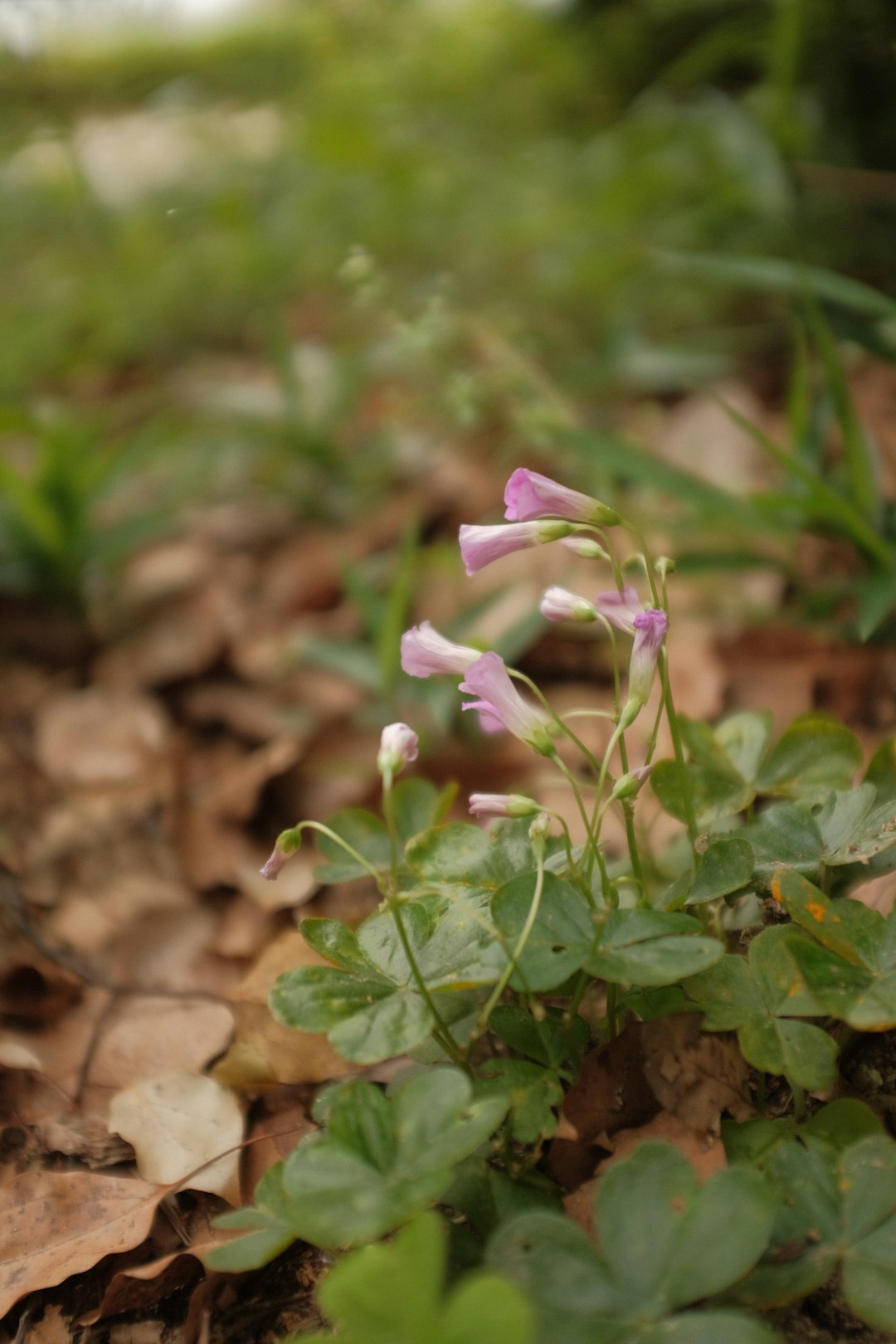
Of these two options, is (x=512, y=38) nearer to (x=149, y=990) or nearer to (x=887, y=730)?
(x=887, y=730)

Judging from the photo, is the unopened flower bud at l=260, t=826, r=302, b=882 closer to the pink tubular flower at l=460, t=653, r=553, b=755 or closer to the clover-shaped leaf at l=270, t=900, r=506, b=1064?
the clover-shaped leaf at l=270, t=900, r=506, b=1064

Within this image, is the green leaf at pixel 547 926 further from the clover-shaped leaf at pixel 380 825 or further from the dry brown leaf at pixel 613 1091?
the clover-shaped leaf at pixel 380 825

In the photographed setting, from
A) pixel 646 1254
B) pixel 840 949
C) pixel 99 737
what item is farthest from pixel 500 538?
pixel 99 737

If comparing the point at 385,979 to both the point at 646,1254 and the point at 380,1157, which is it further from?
the point at 646,1254

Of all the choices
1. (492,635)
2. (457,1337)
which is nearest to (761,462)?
(492,635)

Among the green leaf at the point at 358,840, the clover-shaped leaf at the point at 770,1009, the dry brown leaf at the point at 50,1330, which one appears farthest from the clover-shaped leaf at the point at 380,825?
the dry brown leaf at the point at 50,1330

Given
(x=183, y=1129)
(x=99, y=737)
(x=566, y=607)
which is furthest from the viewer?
(x=99, y=737)

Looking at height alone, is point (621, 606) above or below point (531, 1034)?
above
